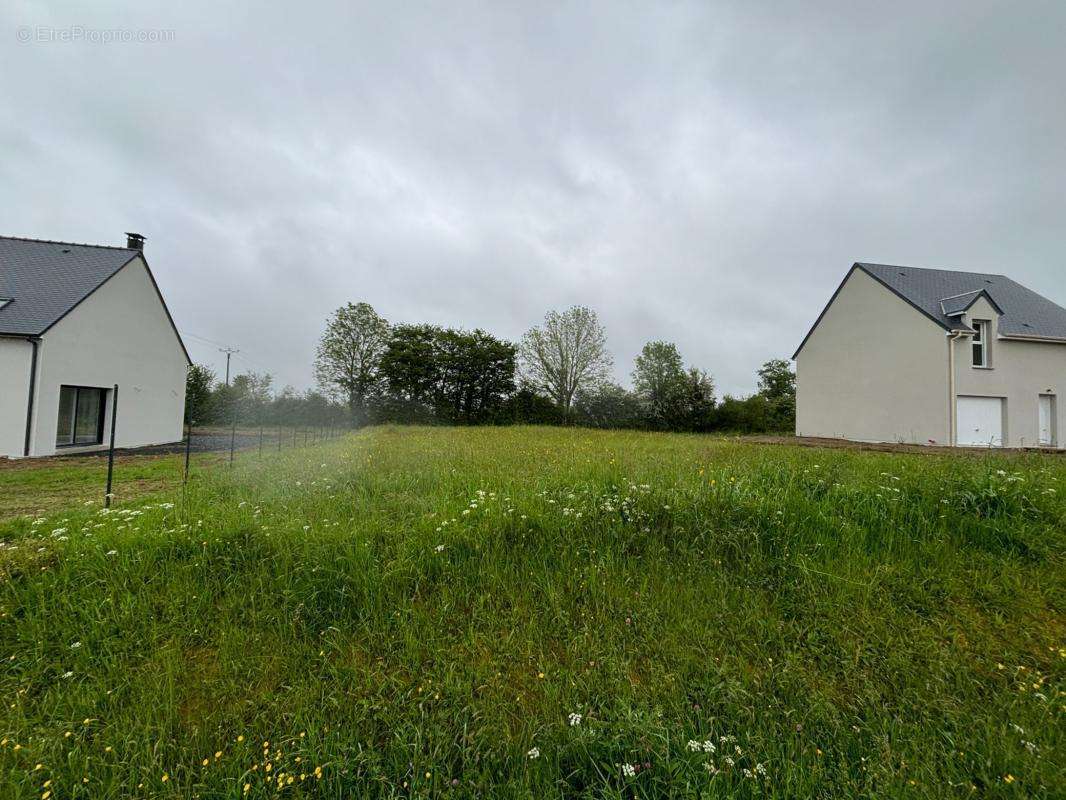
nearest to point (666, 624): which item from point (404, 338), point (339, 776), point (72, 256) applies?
point (339, 776)

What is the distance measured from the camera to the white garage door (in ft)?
46.0

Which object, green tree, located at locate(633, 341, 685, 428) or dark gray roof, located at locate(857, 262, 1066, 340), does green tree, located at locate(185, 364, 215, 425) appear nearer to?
green tree, located at locate(633, 341, 685, 428)

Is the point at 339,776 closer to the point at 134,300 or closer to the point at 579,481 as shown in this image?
the point at 579,481

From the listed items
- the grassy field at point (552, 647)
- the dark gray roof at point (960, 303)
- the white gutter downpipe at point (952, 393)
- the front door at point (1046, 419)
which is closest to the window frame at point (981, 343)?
the dark gray roof at point (960, 303)

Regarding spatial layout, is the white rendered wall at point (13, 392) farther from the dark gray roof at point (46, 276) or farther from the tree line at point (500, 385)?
the tree line at point (500, 385)

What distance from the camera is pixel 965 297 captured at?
47.8 feet

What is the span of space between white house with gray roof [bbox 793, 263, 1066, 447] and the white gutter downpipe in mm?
28

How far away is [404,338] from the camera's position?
28000 millimetres

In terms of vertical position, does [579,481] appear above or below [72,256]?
below

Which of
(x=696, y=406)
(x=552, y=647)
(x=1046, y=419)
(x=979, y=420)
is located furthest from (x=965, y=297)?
(x=552, y=647)

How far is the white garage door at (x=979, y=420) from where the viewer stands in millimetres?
14016

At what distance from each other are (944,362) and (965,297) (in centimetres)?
267

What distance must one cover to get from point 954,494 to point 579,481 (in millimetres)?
3300

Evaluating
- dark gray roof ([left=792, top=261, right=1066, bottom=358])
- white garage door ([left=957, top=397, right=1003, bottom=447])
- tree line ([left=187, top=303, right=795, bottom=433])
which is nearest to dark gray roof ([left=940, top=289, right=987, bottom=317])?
dark gray roof ([left=792, top=261, right=1066, bottom=358])
